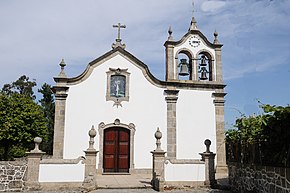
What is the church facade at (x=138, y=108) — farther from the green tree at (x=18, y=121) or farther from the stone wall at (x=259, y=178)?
the stone wall at (x=259, y=178)

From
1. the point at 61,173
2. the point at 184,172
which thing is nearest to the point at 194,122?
the point at 184,172

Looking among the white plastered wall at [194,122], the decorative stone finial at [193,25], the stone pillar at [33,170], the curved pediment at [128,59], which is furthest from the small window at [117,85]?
the stone pillar at [33,170]

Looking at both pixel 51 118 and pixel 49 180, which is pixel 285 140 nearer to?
pixel 49 180

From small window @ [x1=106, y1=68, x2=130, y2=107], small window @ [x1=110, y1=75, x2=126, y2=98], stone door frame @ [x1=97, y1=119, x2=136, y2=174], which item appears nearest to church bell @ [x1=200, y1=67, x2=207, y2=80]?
small window @ [x1=106, y1=68, x2=130, y2=107]

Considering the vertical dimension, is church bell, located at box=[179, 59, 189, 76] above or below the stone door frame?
above

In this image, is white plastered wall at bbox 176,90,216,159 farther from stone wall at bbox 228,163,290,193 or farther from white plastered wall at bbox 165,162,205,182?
stone wall at bbox 228,163,290,193

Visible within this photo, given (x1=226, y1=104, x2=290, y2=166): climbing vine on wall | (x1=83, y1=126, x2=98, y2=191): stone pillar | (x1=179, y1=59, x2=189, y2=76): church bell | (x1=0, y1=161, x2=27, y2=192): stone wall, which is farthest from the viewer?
(x1=179, y1=59, x2=189, y2=76): church bell

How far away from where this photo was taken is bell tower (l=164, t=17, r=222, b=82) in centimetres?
1322

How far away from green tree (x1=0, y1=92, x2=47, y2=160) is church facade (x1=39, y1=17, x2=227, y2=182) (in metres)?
3.08

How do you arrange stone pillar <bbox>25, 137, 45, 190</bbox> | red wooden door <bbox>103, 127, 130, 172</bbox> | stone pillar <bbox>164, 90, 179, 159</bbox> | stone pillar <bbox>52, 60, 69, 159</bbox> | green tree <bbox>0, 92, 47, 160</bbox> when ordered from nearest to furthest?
1. stone pillar <bbox>25, 137, 45, 190</bbox>
2. stone pillar <bbox>52, 60, 69, 159</bbox>
3. red wooden door <bbox>103, 127, 130, 172</bbox>
4. stone pillar <bbox>164, 90, 179, 159</bbox>
5. green tree <bbox>0, 92, 47, 160</bbox>

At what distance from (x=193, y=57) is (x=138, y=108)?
346cm

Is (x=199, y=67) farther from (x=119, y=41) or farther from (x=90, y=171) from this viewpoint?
(x=90, y=171)

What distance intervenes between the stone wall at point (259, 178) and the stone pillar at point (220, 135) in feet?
11.8

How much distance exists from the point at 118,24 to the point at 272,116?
30.3 ft
